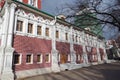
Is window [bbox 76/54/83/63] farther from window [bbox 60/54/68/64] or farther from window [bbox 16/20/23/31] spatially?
window [bbox 16/20/23/31]

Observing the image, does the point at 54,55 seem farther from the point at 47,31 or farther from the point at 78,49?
the point at 78,49

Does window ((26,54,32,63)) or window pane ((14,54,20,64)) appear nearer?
window pane ((14,54,20,64))

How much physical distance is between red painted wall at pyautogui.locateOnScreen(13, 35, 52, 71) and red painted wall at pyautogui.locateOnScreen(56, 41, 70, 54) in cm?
177

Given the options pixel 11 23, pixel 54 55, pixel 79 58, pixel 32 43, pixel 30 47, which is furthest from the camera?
pixel 79 58

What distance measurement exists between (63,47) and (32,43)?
5979 mm

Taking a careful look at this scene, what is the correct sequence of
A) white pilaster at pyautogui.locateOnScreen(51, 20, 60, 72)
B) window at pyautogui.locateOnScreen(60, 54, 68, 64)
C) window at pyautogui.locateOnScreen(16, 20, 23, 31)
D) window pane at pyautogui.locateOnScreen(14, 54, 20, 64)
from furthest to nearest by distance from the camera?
1. window at pyautogui.locateOnScreen(60, 54, 68, 64)
2. white pilaster at pyautogui.locateOnScreen(51, 20, 60, 72)
3. window at pyautogui.locateOnScreen(16, 20, 23, 31)
4. window pane at pyautogui.locateOnScreen(14, 54, 20, 64)

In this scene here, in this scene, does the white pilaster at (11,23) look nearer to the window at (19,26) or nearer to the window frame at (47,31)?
the window at (19,26)

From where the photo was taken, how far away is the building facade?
482 inches

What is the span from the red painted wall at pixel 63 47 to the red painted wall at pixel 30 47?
177 centimetres

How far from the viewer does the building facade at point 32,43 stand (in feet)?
40.1

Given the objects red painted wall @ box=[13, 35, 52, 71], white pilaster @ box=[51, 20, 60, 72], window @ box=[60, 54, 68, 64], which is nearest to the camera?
red painted wall @ box=[13, 35, 52, 71]

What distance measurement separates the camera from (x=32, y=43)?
48.0ft

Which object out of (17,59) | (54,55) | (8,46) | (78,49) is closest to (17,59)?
(17,59)

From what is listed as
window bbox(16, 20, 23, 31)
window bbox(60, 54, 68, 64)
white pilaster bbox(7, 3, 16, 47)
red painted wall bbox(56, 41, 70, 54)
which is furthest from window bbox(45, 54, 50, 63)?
white pilaster bbox(7, 3, 16, 47)
